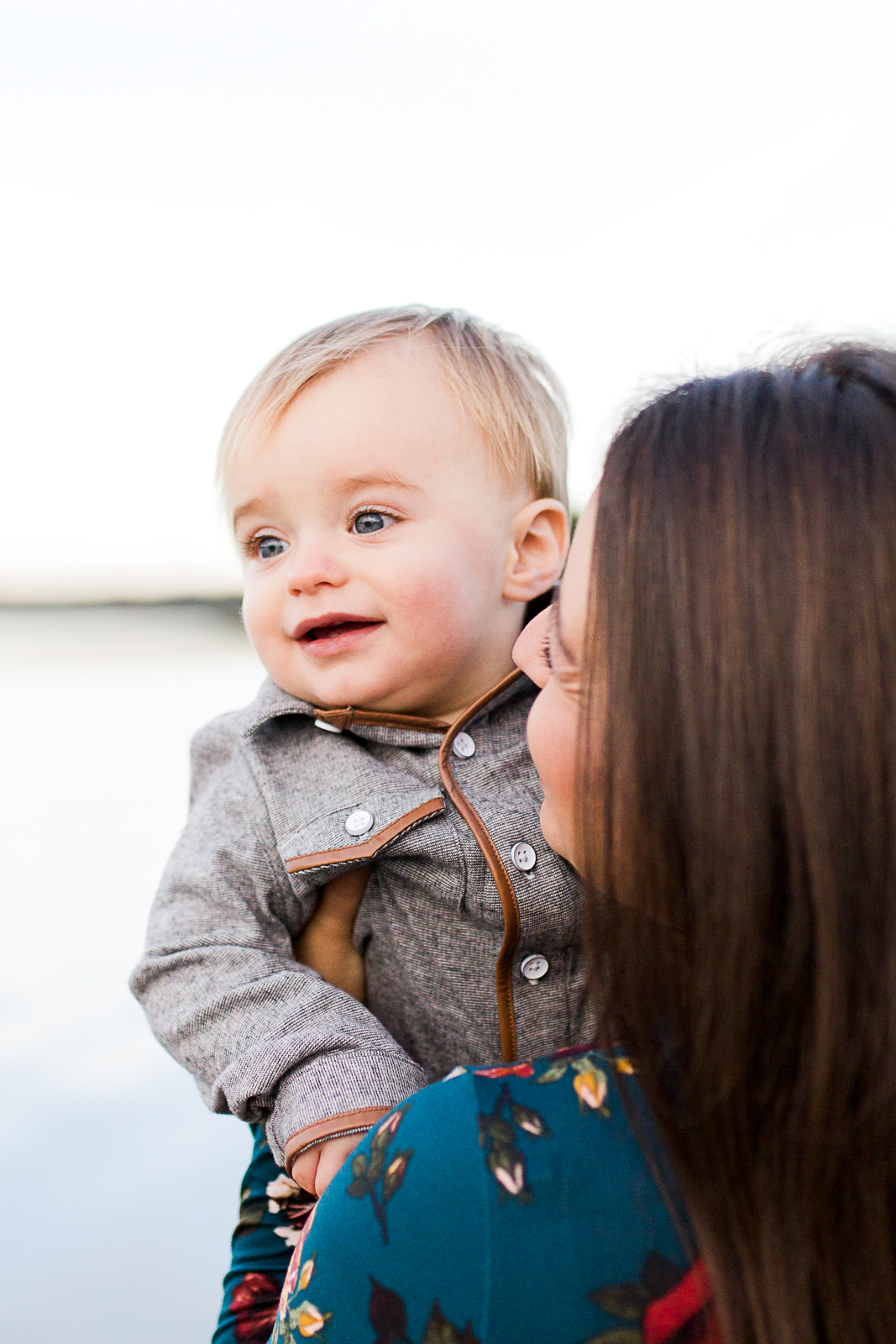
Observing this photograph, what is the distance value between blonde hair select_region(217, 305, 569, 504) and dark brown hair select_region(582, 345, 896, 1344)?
1.71ft

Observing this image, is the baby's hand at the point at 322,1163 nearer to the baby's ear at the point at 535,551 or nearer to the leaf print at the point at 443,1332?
the leaf print at the point at 443,1332

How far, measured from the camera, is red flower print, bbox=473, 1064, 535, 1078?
446mm

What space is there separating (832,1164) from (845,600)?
233 millimetres

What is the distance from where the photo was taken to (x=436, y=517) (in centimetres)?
88

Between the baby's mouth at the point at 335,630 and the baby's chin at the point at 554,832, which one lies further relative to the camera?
the baby's mouth at the point at 335,630

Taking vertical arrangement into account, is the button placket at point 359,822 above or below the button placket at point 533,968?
above

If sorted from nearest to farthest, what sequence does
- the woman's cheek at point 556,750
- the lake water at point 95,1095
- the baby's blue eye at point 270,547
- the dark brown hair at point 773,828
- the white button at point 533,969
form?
1. the dark brown hair at point 773,828
2. the woman's cheek at point 556,750
3. the white button at point 533,969
4. the baby's blue eye at point 270,547
5. the lake water at point 95,1095

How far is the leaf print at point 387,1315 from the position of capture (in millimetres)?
405

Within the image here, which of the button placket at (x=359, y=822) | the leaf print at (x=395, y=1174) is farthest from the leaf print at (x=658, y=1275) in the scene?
the button placket at (x=359, y=822)

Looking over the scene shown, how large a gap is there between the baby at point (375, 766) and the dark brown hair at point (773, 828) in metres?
0.38

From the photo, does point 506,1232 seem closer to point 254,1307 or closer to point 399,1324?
point 399,1324

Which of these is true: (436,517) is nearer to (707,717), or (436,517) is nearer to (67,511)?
(707,717)

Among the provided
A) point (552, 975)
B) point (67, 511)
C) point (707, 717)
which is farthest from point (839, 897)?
point (67, 511)

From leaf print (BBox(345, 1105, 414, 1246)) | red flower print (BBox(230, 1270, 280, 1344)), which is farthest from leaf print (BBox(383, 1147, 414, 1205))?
red flower print (BBox(230, 1270, 280, 1344))
